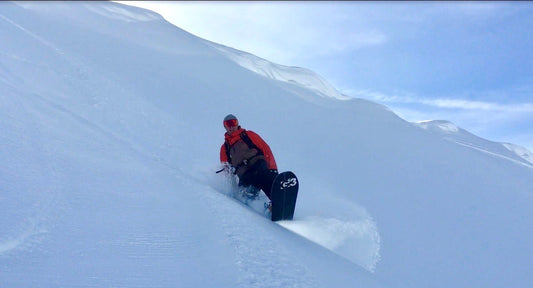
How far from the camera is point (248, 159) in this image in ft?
20.8

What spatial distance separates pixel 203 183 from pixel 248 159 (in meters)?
0.79

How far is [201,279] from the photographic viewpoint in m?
3.34

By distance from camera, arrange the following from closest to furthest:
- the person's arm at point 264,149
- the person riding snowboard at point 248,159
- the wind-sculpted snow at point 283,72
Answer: the person riding snowboard at point 248,159 < the person's arm at point 264,149 < the wind-sculpted snow at point 283,72

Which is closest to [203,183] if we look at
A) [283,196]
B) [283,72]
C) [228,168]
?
[228,168]

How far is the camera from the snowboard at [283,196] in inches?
224

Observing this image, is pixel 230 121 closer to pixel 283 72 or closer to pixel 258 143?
pixel 258 143

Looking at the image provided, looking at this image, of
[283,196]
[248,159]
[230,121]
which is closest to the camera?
[283,196]

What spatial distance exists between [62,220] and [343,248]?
3.01 meters

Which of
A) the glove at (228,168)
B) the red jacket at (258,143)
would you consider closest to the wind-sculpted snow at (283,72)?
the red jacket at (258,143)

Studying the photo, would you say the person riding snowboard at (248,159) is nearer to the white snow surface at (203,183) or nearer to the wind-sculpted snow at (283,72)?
the white snow surface at (203,183)

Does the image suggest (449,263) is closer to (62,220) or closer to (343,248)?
(343,248)

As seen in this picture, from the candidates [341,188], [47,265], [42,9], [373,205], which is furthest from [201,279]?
[42,9]

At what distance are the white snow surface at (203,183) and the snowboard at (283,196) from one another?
149 millimetres

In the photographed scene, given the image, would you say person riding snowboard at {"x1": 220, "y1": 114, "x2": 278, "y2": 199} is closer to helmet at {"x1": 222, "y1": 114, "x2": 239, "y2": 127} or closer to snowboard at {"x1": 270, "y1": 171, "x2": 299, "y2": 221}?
helmet at {"x1": 222, "y1": 114, "x2": 239, "y2": 127}
